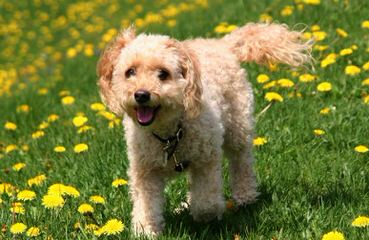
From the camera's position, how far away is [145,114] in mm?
4125

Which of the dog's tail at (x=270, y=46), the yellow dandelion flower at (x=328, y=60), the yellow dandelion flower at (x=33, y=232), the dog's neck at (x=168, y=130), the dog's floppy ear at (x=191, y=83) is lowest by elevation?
the yellow dandelion flower at (x=328, y=60)

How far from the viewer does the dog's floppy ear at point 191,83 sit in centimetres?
419

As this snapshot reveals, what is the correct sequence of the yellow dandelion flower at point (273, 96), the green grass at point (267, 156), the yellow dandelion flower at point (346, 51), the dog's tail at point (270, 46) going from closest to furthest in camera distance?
the green grass at point (267, 156), the dog's tail at point (270, 46), the yellow dandelion flower at point (273, 96), the yellow dandelion flower at point (346, 51)

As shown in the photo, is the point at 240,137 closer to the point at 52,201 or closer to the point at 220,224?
the point at 220,224

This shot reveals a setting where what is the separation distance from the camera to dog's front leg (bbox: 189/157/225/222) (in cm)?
440

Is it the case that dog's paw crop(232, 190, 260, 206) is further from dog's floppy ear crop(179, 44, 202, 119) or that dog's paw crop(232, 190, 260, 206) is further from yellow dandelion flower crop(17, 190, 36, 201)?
yellow dandelion flower crop(17, 190, 36, 201)

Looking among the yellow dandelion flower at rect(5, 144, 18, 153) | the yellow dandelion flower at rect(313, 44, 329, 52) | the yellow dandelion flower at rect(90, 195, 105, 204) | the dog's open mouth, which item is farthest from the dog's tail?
the yellow dandelion flower at rect(5, 144, 18, 153)

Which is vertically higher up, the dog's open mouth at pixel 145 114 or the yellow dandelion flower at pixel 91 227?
the dog's open mouth at pixel 145 114

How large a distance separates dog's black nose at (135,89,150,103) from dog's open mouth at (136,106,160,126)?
0.34ft

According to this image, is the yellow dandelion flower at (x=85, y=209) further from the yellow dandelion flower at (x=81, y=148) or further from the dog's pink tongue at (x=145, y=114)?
the yellow dandelion flower at (x=81, y=148)

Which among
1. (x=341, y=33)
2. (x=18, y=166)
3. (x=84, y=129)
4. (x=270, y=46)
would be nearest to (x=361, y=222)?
(x=270, y=46)

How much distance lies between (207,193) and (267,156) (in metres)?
1.22

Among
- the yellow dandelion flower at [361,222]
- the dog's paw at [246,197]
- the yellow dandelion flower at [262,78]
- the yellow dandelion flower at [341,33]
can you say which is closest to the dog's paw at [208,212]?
the dog's paw at [246,197]

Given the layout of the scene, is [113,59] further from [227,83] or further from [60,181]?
[60,181]
